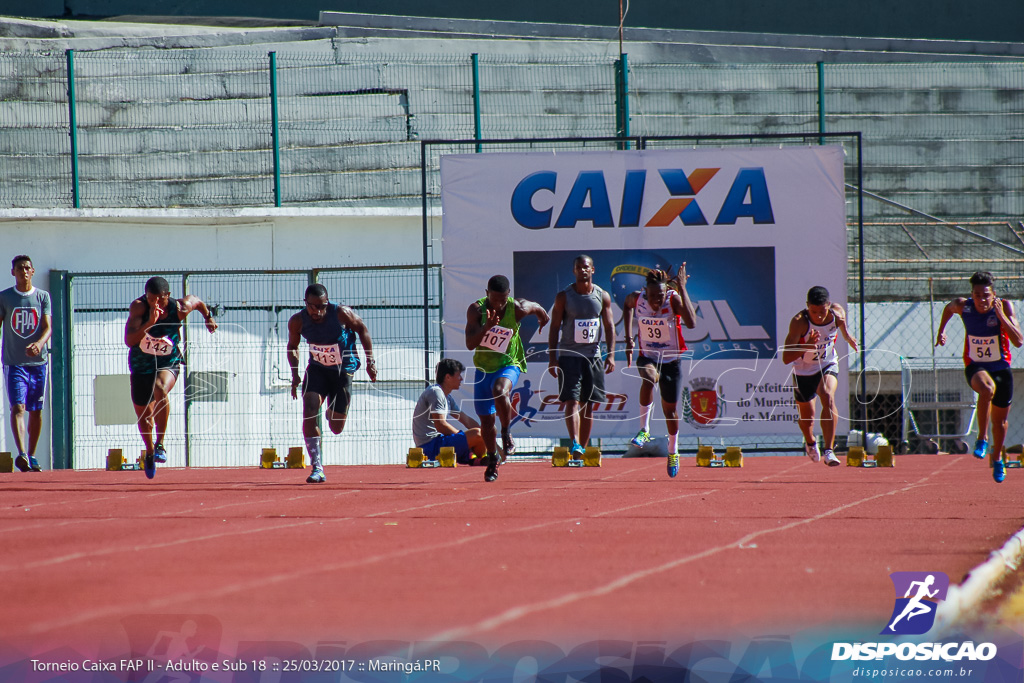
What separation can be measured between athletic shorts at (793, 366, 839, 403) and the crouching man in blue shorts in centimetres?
389

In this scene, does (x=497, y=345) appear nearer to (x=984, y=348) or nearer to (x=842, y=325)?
(x=842, y=325)

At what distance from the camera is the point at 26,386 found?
13000 mm

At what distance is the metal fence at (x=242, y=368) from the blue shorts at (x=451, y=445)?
2112 millimetres

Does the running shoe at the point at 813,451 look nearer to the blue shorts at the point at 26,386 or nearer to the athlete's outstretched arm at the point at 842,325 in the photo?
the athlete's outstretched arm at the point at 842,325

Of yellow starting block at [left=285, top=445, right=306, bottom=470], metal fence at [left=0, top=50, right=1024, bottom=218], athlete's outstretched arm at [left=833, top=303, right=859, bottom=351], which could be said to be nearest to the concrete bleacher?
metal fence at [left=0, top=50, right=1024, bottom=218]

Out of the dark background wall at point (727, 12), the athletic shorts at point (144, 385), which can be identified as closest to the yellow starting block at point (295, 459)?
the athletic shorts at point (144, 385)

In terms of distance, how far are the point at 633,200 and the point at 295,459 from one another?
5318 mm

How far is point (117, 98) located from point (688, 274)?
10.9 meters

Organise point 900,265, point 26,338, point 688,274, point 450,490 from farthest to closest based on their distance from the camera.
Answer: point 900,265 → point 688,274 → point 26,338 → point 450,490

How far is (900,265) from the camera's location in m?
20.8

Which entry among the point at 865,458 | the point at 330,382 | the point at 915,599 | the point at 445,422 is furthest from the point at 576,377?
the point at 915,599

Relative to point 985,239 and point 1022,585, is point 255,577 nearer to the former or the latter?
point 1022,585

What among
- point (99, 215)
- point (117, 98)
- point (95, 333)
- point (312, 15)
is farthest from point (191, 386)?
point (312, 15)

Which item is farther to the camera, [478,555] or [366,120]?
[366,120]
